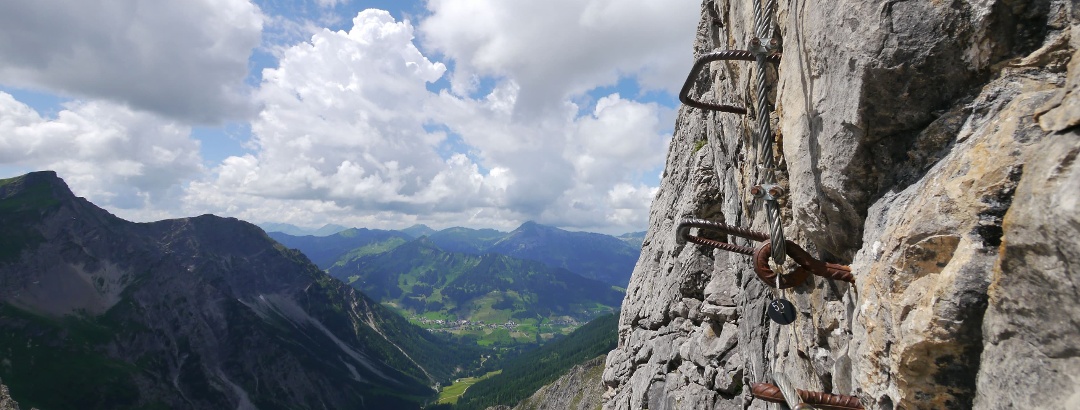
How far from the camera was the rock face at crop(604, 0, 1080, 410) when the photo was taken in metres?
3.38

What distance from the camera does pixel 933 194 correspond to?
4656 mm

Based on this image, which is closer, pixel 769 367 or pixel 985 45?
pixel 985 45

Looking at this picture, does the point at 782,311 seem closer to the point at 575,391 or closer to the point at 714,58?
the point at 714,58

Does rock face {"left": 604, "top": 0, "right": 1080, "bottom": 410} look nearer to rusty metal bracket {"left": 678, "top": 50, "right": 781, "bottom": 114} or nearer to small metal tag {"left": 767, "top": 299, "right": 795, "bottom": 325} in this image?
rusty metal bracket {"left": 678, "top": 50, "right": 781, "bottom": 114}

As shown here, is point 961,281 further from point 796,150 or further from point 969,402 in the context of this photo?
point 796,150

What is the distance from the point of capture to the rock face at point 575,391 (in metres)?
145

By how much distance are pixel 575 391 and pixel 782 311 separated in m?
172

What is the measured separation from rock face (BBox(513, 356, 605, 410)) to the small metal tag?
140 meters

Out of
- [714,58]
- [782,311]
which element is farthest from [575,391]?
[714,58]

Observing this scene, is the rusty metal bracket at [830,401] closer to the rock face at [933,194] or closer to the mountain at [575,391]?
the rock face at [933,194]

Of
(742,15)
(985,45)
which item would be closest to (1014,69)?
(985,45)

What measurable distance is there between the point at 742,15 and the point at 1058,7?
4966 mm

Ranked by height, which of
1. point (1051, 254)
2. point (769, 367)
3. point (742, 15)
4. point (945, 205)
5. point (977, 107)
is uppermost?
point (742, 15)

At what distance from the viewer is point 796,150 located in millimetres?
6785
